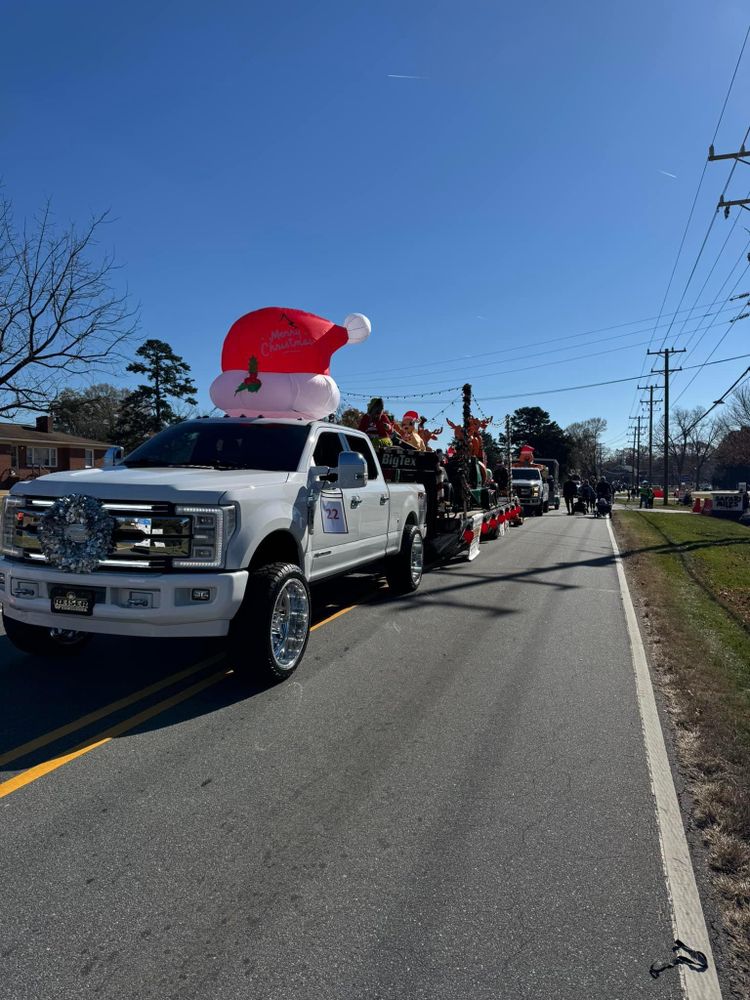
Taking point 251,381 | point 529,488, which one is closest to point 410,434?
point 251,381

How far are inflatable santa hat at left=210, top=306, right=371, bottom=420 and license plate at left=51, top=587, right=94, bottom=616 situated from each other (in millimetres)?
4040

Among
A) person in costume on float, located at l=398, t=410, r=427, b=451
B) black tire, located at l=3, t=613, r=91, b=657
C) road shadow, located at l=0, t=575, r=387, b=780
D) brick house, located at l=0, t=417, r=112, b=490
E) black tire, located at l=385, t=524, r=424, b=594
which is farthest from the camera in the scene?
brick house, located at l=0, t=417, r=112, b=490

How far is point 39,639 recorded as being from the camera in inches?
215

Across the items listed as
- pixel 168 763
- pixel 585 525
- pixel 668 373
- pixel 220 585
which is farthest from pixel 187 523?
pixel 668 373

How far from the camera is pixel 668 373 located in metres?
59.1

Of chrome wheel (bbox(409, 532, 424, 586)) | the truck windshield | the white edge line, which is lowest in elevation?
the white edge line

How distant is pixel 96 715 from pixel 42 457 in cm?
4813

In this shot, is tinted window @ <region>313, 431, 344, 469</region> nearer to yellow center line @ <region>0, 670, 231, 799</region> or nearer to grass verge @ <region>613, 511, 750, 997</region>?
yellow center line @ <region>0, 670, 231, 799</region>

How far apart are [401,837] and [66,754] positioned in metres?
2.08

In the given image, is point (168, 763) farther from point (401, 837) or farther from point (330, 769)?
point (401, 837)

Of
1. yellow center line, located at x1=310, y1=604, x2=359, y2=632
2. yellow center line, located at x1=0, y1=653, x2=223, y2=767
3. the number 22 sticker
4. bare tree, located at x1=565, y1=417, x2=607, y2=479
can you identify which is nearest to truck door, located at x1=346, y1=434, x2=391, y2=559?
the number 22 sticker

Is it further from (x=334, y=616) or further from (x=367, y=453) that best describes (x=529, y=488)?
(x=334, y=616)

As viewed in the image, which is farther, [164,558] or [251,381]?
[251,381]

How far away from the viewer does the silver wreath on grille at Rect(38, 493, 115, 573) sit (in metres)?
4.57
